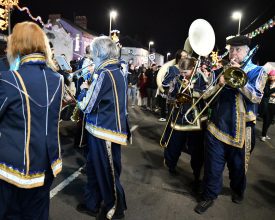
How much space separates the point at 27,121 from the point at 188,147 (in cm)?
309

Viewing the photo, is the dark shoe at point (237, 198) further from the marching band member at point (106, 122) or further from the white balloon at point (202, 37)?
the white balloon at point (202, 37)

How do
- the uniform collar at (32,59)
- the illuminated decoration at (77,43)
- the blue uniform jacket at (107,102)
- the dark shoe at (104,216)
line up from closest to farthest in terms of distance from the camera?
the uniform collar at (32,59)
the blue uniform jacket at (107,102)
the dark shoe at (104,216)
the illuminated decoration at (77,43)

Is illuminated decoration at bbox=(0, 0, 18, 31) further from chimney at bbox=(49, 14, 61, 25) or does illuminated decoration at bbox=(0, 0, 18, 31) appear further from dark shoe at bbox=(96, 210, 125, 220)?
dark shoe at bbox=(96, 210, 125, 220)

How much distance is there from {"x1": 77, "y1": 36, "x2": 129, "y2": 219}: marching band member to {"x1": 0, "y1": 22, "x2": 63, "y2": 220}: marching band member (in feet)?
2.49

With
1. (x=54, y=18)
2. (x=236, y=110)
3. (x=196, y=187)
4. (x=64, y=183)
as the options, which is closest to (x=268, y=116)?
(x=196, y=187)

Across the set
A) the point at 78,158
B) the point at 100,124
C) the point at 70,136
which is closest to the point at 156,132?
the point at 70,136

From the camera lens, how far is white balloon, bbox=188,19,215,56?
15.4ft

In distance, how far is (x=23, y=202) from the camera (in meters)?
2.22

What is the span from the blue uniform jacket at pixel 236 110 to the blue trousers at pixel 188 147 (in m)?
0.79

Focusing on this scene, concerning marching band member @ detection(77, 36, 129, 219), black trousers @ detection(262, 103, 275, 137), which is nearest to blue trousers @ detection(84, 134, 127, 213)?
marching band member @ detection(77, 36, 129, 219)

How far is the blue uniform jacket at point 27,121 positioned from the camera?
1.97 m

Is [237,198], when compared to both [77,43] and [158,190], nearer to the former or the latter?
[158,190]

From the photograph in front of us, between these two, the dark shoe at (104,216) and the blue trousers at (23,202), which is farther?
the dark shoe at (104,216)

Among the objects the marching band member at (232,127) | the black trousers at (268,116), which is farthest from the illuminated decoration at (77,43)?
the marching band member at (232,127)
